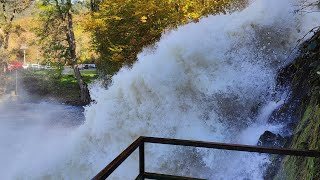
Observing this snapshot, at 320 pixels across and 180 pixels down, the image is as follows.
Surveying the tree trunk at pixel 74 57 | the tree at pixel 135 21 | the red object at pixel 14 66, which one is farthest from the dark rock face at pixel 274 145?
the red object at pixel 14 66

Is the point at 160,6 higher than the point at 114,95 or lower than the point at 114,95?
higher

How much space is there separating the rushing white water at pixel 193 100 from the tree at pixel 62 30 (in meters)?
12.2

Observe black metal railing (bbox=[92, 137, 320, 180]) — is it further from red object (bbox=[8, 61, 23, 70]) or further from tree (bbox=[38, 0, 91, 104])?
red object (bbox=[8, 61, 23, 70])

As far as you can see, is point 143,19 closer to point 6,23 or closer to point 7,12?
point 6,23

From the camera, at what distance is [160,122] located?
7.00 meters

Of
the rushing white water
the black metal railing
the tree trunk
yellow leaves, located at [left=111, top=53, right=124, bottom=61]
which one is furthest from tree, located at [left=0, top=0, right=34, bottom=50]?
the black metal railing

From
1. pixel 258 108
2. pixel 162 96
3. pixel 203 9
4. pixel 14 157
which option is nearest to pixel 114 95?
pixel 162 96

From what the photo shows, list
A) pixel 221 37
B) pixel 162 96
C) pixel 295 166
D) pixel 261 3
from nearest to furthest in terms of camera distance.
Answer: pixel 295 166 → pixel 162 96 → pixel 221 37 → pixel 261 3

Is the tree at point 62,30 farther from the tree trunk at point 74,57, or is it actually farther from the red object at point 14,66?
the red object at point 14,66

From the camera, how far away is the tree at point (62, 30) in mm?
20234

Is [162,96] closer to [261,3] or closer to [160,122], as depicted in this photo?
[160,122]

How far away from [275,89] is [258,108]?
47 centimetres

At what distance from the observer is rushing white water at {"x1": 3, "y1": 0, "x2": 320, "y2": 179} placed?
20.6ft

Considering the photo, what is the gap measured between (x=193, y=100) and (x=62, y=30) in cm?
1587
